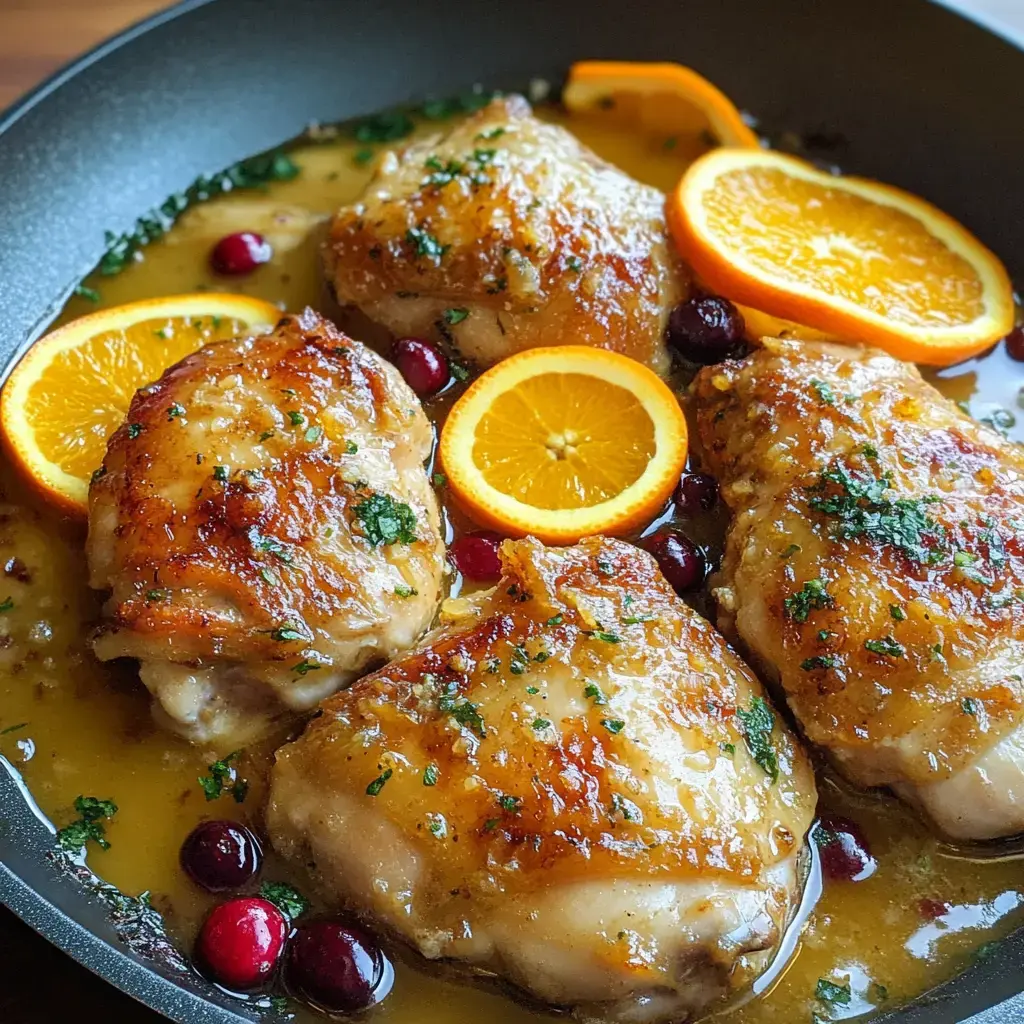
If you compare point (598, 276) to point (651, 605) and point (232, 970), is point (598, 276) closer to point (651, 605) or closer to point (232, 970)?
point (651, 605)

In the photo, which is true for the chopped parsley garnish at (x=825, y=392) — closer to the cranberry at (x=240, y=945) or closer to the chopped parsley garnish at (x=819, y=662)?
the chopped parsley garnish at (x=819, y=662)

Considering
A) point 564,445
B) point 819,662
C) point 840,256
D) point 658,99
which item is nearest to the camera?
point 819,662

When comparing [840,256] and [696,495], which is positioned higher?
[840,256]

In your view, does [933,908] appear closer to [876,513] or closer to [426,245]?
[876,513]

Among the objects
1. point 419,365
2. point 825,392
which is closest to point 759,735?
point 825,392

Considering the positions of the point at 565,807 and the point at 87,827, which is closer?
the point at 565,807

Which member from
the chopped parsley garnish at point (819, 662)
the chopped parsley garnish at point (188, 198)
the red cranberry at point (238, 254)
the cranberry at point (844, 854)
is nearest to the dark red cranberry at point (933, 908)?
the cranberry at point (844, 854)

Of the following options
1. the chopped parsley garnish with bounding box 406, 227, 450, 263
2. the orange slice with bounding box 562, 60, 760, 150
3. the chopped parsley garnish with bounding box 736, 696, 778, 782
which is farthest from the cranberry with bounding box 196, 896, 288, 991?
the orange slice with bounding box 562, 60, 760, 150

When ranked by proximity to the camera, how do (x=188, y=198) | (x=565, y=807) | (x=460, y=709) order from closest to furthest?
(x=565, y=807) → (x=460, y=709) → (x=188, y=198)
